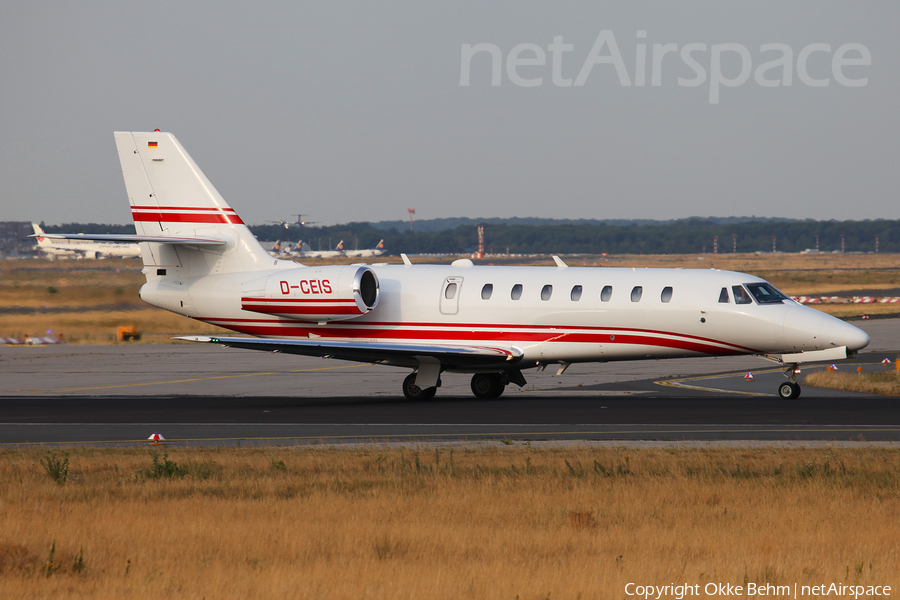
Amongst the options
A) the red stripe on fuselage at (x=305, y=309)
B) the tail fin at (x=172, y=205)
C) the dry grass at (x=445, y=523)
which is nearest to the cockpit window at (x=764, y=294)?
the dry grass at (x=445, y=523)

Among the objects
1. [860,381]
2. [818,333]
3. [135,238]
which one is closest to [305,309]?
[135,238]

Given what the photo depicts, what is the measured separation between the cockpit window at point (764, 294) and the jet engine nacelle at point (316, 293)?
32.1 feet

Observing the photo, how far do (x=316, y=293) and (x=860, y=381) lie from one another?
15.6 m

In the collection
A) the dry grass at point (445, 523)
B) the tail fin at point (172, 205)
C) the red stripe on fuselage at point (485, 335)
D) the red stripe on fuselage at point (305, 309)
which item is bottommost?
the dry grass at point (445, 523)

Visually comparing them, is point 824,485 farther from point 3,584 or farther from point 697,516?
point 3,584

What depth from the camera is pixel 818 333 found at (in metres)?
23.9

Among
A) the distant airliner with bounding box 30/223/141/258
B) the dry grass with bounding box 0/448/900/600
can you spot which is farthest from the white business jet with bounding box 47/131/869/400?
A: the dry grass with bounding box 0/448/900/600

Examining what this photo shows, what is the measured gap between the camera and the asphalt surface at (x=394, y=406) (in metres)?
19.2

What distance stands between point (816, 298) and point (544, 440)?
70493 mm

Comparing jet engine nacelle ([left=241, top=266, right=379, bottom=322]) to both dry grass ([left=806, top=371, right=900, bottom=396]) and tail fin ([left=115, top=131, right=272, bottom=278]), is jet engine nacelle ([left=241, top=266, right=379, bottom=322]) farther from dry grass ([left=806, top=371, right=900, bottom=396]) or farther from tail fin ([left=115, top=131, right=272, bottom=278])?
dry grass ([left=806, top=371, right=900, bottom=396])

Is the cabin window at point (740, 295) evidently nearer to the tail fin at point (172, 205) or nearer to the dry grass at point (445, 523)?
the dry grass at point (445, 523)

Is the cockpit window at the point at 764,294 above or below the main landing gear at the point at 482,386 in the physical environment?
above

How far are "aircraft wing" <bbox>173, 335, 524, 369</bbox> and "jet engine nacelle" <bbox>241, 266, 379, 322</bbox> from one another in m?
0.96

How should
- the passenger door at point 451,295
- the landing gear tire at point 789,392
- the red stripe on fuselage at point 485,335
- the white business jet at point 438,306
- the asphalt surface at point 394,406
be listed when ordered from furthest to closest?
the passenger door at point 451,295 < the red stripe on fuselage at point 485,335 < the white business jet at point 438,306 < the landing gear tire at point 789,392 < the asphalt surface at point 394,406
